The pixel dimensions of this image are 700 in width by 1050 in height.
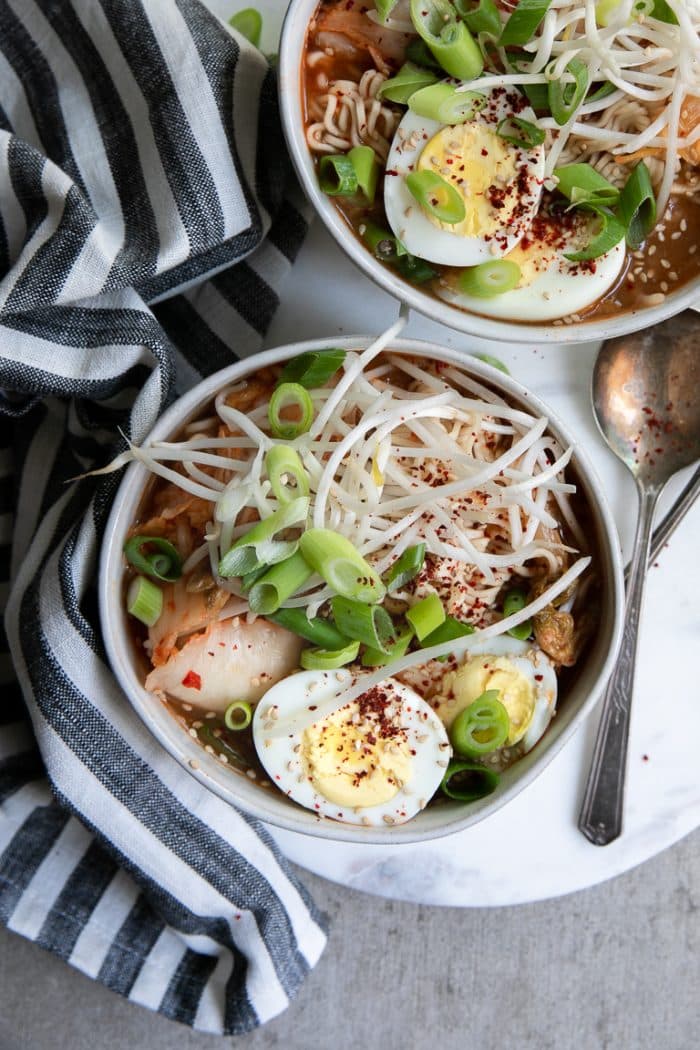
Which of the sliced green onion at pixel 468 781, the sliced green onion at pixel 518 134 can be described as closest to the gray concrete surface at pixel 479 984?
the sliced green onion at pixel 468 781

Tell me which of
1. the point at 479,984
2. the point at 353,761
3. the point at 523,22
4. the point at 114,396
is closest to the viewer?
the point at 523,22

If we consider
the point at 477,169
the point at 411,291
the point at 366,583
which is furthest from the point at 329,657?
the point at 477,169

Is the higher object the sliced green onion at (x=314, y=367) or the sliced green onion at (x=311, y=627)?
the sliced green onion at (x=314, y=367)

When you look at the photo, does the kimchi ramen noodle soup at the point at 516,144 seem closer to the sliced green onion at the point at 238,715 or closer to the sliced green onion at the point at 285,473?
the sliced green onion at the point at 285,473

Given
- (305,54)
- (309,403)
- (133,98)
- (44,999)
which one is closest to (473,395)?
(309,403)

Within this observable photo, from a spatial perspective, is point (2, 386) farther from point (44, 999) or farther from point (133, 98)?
point (44, 999)

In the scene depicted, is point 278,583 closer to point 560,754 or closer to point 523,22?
point 560,754
